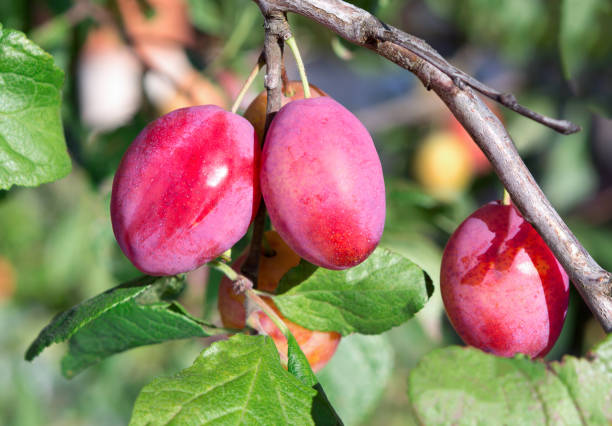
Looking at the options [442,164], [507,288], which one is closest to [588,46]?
[442,164]

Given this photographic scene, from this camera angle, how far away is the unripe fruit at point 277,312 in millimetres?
559

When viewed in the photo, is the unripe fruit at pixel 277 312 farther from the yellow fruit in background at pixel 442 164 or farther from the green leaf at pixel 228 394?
the yellow fruit in background at pixel 442 164

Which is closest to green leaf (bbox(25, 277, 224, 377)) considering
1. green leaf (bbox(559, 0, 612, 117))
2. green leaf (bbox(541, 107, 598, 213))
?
green leaf (bbox(559, 0, 612, 117))

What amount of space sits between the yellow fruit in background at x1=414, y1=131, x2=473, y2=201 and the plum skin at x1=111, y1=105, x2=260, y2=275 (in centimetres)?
141

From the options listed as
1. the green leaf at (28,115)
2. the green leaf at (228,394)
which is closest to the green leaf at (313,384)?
the green leaf at (228,394)

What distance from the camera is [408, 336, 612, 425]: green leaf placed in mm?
354

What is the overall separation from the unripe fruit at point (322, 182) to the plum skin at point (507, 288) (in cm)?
9

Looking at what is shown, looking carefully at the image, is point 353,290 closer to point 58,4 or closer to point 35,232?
point 58,4

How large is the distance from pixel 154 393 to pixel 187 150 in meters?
0.17

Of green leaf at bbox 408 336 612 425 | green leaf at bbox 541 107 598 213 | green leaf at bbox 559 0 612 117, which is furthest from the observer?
green leaf at bbox 541 107 598 213

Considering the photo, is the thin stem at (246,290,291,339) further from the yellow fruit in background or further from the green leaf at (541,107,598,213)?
the yellow fruit in background

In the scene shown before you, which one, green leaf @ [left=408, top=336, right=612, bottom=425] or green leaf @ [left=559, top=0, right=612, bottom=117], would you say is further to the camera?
green leaf @ [left=559, top=0, right=612, bottom=117]

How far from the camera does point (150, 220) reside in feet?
1.41

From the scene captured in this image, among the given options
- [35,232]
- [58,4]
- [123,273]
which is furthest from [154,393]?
[35,232]
